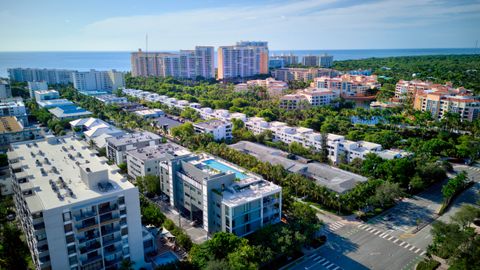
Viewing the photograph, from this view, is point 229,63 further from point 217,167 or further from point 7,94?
point 217,167

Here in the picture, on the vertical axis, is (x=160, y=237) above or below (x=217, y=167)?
below

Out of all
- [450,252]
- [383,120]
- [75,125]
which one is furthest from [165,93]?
[450,252]

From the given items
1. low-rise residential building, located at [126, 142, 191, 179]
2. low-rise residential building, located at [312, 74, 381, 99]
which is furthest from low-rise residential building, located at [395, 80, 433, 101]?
low-rise residential building, located at [126, 142, 191, 179]

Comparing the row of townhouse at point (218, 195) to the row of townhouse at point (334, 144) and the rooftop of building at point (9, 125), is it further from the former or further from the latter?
the rooftop of building at point (9, 125)

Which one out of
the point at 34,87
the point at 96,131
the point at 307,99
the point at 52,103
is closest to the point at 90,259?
the point at 96,131

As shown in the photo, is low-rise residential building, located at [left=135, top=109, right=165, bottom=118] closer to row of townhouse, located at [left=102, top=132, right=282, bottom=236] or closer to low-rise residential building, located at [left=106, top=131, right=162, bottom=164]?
low-rise residential building, located at [left=106, top=131, right=162, bottom=164]

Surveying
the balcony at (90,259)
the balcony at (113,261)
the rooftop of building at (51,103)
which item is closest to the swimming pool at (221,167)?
the balcony at (113,261)

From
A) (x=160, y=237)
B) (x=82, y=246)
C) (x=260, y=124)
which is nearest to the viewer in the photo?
(x=82, y=246)
